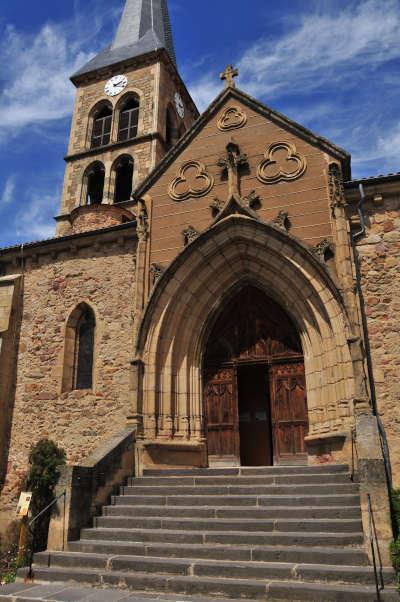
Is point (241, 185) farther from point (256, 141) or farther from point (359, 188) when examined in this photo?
point (359, 188)

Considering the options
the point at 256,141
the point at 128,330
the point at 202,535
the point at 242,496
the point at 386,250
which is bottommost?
the point at 202,535

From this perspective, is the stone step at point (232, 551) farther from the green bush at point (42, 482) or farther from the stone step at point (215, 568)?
the green bush at point (42, 482)

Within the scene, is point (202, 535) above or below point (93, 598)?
above

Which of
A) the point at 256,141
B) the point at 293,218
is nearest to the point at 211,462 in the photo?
the point at 293,218

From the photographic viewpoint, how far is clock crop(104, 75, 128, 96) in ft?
90.7

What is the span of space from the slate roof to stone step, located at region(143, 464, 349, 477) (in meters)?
24.6

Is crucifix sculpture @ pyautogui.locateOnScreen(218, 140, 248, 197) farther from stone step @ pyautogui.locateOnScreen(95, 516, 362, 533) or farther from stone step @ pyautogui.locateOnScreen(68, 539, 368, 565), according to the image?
stone step @ pyautogui.locateOnScreen(68, 539, 368, 565)

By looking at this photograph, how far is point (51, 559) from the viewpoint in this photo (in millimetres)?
6945

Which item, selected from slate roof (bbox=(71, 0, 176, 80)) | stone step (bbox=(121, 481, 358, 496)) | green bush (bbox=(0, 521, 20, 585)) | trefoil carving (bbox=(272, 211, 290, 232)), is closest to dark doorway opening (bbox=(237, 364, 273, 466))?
trefoil carving (bbox=(272, 211, 290, 232))

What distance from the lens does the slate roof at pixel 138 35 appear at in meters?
28.3

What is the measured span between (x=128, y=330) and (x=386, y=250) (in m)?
5.87

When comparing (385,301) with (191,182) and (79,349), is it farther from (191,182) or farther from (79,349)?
(79,349)

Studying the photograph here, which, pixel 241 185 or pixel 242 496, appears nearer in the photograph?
pixel 242 496

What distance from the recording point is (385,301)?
9.49 metres
